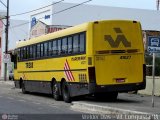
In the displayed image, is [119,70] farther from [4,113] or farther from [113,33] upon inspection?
[4,113]

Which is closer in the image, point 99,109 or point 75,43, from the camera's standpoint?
point 99,109

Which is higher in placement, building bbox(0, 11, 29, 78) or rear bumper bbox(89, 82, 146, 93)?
building bbox(0, 11, 29, 78)

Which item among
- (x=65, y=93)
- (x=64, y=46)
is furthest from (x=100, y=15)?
(x=65, y=93)

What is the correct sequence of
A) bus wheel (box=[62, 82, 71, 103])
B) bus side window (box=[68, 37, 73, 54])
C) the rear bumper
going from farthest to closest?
bus wheel (box=[62, 82, 71, 103]), bus side window (box=[68, 37, 73, 54]), the rear bumper

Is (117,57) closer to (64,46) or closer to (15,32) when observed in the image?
(64,46)

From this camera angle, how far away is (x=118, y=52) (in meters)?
22.3

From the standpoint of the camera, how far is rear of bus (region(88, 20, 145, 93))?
21.9m

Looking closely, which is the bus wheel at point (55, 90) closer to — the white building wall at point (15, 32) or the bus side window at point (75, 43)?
the bus side window at point (75, 43)

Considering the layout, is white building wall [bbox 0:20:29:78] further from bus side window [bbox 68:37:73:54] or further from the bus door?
the bus door

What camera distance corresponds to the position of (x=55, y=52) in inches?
1027

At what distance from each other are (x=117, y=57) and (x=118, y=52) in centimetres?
22

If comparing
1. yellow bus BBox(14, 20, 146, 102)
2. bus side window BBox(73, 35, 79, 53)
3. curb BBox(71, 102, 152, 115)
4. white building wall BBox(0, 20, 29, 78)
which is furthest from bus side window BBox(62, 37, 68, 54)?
white building wall BBox(0, 20, 29, 78)

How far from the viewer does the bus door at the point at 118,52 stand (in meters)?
22.0

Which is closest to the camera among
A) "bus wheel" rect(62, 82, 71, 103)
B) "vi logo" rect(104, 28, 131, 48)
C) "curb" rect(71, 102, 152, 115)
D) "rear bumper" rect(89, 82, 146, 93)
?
"curb" rect(71, 102, 152, 115)
